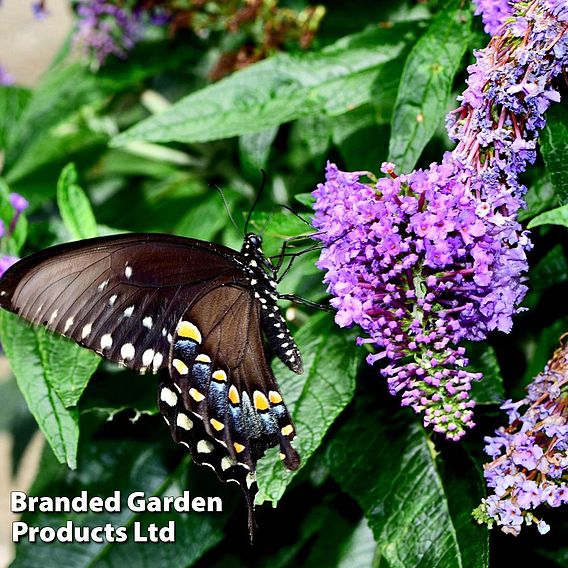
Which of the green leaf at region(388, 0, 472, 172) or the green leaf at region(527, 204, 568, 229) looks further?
the green leaf at region(388, 0, 472, 172)

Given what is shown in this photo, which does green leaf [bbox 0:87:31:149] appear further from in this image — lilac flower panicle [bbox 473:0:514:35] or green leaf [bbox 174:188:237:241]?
lilac flower panicle [bbox 473:0:514:35]

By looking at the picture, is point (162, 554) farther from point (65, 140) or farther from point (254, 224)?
point (65, 140)

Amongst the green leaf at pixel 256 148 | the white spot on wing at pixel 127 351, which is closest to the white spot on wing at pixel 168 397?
the white spot on wing at pixel 127 351

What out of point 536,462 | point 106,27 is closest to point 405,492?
point 536,462

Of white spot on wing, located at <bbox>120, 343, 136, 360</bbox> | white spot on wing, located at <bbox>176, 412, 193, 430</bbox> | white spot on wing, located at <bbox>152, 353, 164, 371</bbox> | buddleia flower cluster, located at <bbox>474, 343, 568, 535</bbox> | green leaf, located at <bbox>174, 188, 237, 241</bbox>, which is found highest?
green leaf, located at <bbox>174, 188, 237, 241</bbox>

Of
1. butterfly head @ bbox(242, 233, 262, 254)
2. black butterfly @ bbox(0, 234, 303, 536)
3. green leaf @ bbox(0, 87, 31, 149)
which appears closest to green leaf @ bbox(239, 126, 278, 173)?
butterfly head @ bbox(242, 233, 262, 254)

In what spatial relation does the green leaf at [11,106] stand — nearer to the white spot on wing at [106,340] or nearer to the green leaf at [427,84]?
the white spot on wing at [106,340]
